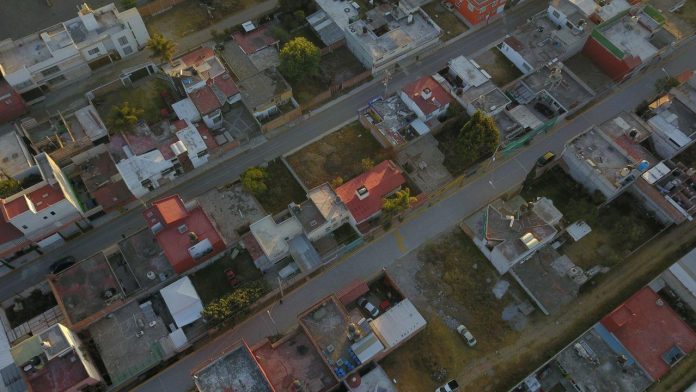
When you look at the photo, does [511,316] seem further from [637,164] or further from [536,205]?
Answer: [637,164]

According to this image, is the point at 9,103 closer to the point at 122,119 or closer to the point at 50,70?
the point at 50,70

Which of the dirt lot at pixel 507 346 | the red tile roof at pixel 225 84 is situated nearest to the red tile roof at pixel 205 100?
the red tile roof at pixel 225 84

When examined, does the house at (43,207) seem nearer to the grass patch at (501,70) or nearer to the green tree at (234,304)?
the green tree at (234,304)

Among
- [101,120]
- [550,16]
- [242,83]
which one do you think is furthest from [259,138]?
[550,16]

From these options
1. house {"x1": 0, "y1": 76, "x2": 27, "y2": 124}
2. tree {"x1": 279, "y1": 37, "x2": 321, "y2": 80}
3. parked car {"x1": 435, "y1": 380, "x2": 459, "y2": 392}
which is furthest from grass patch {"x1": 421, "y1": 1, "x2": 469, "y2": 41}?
house {"x1": 0, "y1": 76, "x2": 27, "y2": 124}

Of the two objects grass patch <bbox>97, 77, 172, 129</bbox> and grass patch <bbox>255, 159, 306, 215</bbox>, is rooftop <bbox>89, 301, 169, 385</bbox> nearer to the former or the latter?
grass patch <bbox>255, 159, 306, 215</bbox>
